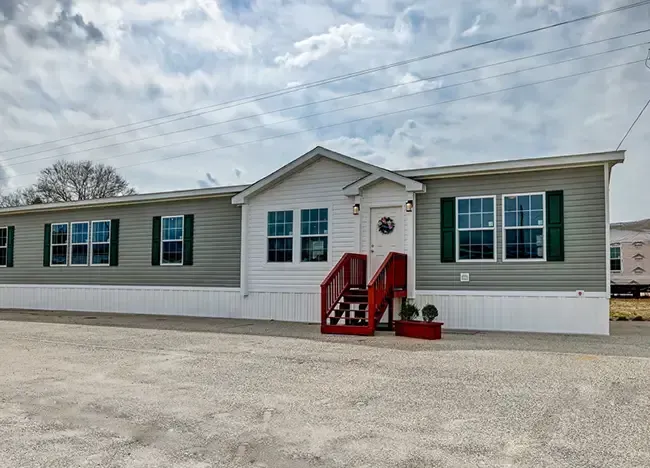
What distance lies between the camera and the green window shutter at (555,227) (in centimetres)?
1002

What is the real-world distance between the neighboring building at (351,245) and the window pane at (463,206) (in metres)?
0.02

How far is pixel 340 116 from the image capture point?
1994 cm

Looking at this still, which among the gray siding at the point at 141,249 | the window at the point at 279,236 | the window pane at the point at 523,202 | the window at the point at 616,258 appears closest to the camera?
the window pane at the point at 523,202

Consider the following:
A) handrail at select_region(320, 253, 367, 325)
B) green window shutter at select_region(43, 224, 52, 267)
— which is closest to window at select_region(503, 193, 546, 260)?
handrail at select_region(320, 253, 367, 325)

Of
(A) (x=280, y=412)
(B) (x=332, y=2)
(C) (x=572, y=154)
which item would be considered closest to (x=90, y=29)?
(B) (x=332, y=2)

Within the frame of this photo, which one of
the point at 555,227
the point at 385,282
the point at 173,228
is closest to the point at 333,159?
the point at 385,282

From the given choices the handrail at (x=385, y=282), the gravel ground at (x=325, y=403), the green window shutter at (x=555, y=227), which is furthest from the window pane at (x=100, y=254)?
the green window shutter at (x=555, y=227)

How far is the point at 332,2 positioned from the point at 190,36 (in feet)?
13.9

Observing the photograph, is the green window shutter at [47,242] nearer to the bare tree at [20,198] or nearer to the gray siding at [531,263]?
the gray siding at [531,263]

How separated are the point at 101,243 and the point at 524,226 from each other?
1134 cm

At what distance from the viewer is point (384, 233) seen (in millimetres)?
11500

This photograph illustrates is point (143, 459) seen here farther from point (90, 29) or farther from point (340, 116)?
point (340, 116)

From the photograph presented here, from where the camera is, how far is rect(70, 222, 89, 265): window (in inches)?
619

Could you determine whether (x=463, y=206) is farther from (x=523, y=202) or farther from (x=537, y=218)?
(x=537, y=218)
